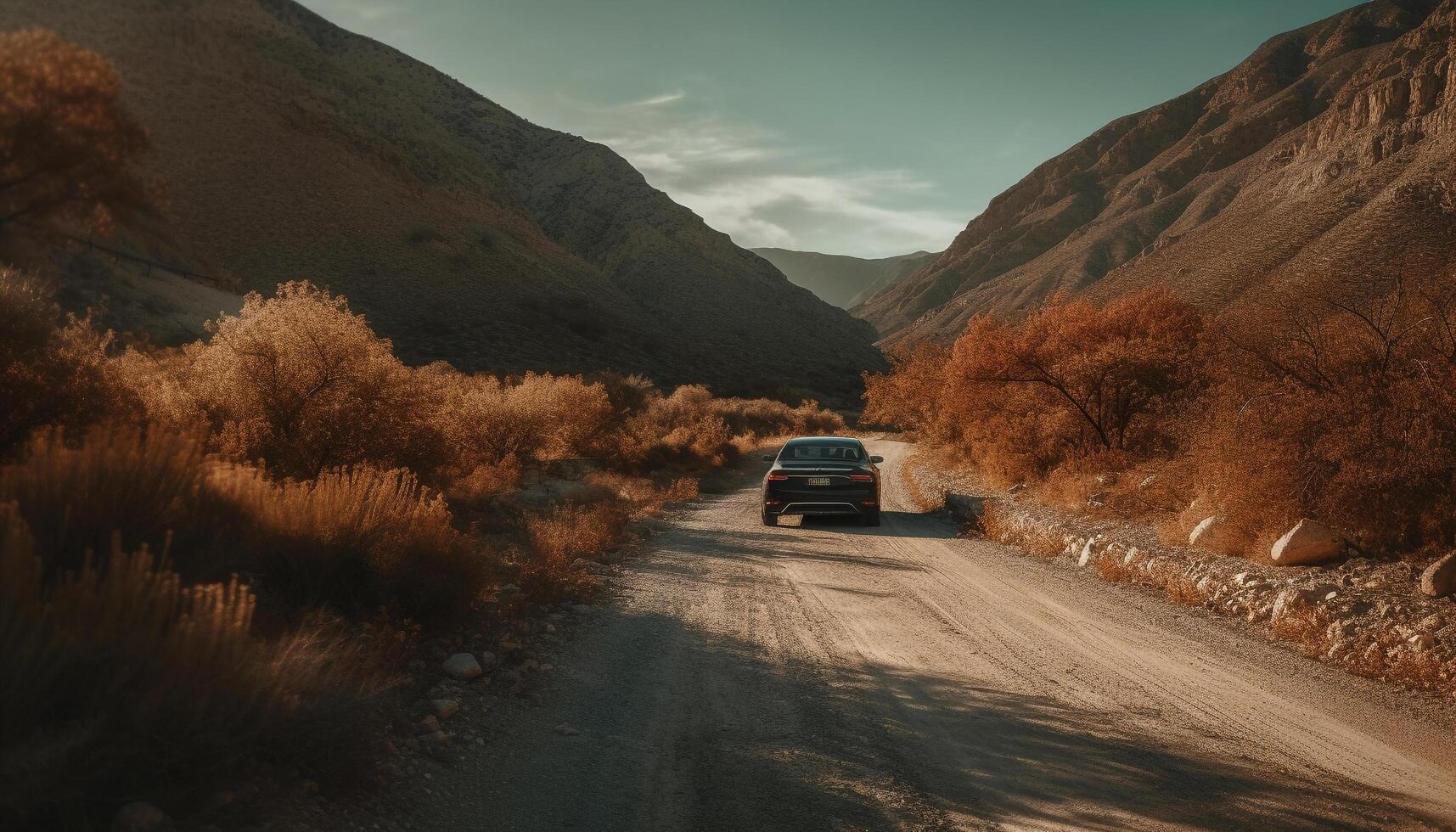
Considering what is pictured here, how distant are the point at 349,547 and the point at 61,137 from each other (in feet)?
9.42

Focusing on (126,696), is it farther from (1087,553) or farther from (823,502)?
(823,502)

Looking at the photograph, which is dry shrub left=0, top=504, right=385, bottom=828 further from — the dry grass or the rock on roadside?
the dry grass

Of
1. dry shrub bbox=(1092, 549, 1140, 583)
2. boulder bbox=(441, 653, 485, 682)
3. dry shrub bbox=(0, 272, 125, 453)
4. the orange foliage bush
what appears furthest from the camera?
the orange foliage bush

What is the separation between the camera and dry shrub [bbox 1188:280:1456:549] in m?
7.71

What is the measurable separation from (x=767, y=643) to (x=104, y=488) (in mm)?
4766

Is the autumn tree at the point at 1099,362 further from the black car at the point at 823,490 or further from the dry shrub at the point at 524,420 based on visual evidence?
the dry shrub at the point at 524,420

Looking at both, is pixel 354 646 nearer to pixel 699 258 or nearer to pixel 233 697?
pixel 233 697

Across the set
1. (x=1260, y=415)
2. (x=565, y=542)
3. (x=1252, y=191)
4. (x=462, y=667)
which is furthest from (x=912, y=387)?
(x=1252, y=191)

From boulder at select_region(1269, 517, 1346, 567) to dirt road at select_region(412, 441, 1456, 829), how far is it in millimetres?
1131

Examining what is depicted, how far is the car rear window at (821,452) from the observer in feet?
49.9

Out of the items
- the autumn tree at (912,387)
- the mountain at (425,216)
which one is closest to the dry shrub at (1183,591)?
the autumn tree at (912,387)

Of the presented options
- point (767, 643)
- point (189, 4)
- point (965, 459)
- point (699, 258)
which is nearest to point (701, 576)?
point (767, 643)

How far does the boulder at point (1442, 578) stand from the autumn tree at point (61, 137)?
947 cm

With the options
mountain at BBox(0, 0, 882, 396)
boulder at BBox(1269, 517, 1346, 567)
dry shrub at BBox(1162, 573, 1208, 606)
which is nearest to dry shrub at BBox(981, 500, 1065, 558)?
dry shrub at BBox(1162, 573, 1208, 606)
